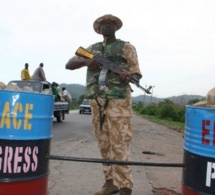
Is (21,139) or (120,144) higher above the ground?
(21,139)

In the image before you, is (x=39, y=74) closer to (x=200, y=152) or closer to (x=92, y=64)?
(x=92, y=64)

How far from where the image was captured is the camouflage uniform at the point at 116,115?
3543 millimetres

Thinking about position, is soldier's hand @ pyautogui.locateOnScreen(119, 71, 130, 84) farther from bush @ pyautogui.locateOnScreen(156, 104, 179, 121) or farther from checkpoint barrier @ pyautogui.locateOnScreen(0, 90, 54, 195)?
bush @ pyautogui.locateOnScreen(156, 104, 179, 121)

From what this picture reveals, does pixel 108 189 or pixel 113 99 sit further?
pixel 108 189

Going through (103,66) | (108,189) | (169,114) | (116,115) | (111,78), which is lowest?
(108,189)

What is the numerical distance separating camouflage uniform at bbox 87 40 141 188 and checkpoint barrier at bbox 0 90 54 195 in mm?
1018

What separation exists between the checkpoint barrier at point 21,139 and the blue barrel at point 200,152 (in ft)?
3.39

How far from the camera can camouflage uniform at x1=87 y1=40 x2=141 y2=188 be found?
3.54 m

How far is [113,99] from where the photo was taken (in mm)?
3594

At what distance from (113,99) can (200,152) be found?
1311 millimetres

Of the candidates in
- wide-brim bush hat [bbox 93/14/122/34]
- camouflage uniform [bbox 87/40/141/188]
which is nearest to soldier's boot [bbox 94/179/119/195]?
camouflage uniform [bbox 87/40/141/188]

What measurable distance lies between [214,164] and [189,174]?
0.24 m

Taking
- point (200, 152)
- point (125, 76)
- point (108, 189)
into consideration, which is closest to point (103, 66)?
point (125, 76)

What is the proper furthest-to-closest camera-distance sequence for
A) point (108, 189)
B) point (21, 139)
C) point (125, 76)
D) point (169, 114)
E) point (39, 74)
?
point (169, 114) → point (39, 74) → point (108, 189) → point (125, 76) → point (21, 139)
